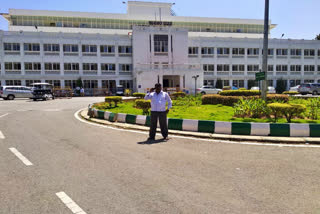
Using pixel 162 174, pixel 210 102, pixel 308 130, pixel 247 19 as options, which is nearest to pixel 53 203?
pixel 162 174

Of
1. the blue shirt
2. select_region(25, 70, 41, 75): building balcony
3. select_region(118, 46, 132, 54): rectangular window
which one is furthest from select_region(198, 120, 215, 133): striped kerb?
select_region(25, 70, 41, 75): building balcony

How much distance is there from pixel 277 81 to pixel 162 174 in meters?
49.7

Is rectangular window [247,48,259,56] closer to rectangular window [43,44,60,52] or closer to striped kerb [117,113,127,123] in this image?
rectangular window [43,44,60,52]

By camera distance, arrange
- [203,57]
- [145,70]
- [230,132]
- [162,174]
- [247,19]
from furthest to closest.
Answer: [247,19]
[203,57]
[145,70]
[230,132]
[162,174]

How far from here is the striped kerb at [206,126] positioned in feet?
26.4

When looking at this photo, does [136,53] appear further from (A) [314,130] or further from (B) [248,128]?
(A) [314,130]

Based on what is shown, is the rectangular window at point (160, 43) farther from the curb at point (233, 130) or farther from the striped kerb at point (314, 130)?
the striped kerb at point (314, 130)

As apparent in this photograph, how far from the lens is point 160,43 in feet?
141

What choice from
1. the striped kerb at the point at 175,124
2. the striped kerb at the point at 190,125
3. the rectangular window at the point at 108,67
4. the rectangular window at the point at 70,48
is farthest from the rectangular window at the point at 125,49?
the striped kerb at the point at 190,125

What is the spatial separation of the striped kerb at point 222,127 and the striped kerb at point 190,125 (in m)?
0.69

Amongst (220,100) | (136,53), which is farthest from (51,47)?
(220,100)

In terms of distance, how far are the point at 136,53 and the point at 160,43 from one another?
468 cm

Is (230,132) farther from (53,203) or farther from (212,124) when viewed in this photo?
(53,203)

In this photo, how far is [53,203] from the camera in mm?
3258
